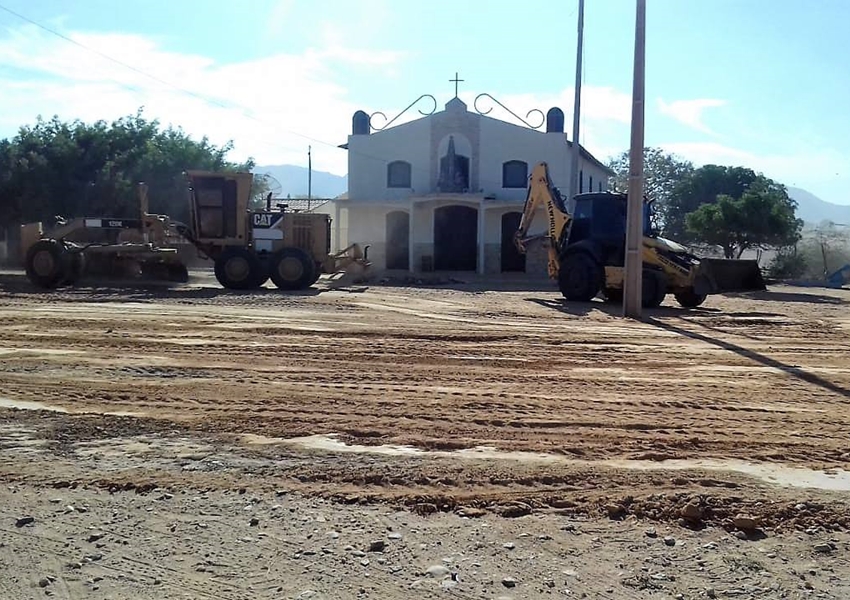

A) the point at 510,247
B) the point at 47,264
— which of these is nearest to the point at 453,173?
the point at 510,247

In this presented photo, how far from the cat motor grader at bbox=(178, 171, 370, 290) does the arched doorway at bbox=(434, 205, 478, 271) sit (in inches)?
554

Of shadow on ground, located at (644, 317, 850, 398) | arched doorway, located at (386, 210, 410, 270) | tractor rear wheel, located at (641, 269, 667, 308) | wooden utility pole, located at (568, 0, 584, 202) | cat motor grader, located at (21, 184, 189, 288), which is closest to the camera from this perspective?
shadow on ground, located at (644, 317, 850, 398)

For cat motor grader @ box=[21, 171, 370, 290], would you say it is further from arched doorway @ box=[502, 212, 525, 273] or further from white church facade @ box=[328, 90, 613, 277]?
arched doorway @ box=[502, 212, 525, 273]

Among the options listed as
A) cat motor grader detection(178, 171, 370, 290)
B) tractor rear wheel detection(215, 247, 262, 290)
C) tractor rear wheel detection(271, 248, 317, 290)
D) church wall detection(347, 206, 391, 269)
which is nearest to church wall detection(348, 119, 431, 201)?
church wall detection(347, 206, 391, 269)

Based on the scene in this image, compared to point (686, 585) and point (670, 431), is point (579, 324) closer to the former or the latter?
point (670, 431)

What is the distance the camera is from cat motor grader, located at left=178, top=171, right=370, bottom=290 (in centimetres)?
2298

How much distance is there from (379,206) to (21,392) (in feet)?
93.8

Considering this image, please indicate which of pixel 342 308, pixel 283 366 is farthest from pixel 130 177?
pixel 283 366

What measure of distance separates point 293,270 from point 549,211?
663 centimetres

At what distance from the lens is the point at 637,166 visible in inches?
643

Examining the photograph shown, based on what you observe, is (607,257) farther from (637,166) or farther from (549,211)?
(637,166)

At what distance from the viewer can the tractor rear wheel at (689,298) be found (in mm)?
19578

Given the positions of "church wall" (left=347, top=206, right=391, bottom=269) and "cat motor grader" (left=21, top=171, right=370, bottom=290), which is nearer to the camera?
"cat motor grader" (left=21, top=171, right=370, bottom=290)

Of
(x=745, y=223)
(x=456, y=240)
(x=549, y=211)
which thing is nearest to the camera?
(x=549, y=211)
